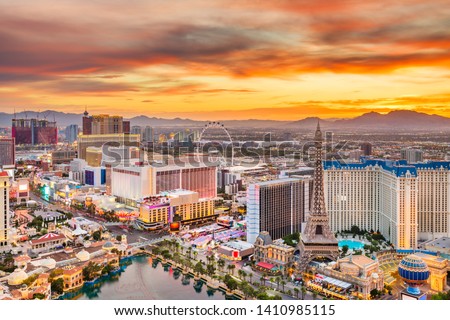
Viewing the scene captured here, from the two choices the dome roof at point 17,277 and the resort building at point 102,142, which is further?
the resort building at point 102,142

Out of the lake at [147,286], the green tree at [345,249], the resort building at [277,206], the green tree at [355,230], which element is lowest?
the lake at [147,286]

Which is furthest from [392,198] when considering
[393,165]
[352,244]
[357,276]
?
[357,276]

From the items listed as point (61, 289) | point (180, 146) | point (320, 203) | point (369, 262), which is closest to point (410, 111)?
point (369, 262)

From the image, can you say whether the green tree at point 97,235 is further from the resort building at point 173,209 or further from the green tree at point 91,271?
the green tree at point 91,271

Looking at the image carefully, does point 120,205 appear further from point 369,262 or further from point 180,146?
point 369,262

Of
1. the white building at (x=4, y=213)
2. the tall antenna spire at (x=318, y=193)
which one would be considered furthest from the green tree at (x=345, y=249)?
the white building at (x=4, y=213)

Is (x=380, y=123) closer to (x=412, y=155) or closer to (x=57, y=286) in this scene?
(x=412, y=155)

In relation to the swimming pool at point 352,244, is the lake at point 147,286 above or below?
below
